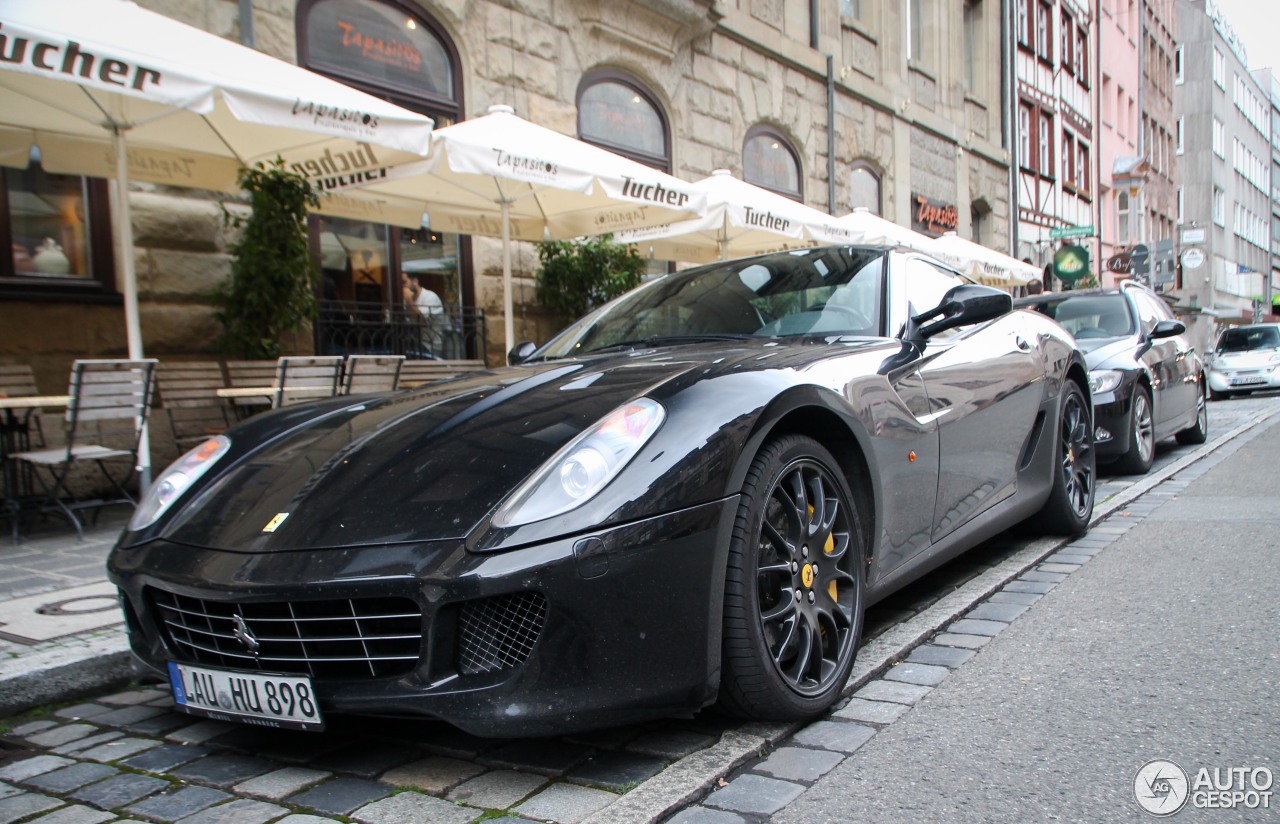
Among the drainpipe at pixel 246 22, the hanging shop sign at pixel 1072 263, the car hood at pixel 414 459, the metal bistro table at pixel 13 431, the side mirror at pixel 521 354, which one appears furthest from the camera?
the hanging shop sign at pixel 1072 263

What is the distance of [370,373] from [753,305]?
152 inches

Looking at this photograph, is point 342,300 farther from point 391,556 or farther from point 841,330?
point 391,556

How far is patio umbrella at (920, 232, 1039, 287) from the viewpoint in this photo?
13.2 meters

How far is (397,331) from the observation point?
8969 millimetres

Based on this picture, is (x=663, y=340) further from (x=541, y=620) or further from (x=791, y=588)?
(x=541, y=620)

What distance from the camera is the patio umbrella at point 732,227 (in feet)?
27.4

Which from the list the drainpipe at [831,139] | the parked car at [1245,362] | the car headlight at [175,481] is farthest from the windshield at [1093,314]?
the parked car at [1245,362]

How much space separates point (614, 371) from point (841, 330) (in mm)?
966

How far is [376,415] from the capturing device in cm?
292

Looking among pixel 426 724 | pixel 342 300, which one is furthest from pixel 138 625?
pixel 342 300

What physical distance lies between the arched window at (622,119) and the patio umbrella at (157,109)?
4988mm

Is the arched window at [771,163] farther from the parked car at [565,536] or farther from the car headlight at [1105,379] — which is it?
the parked car at [565,536]

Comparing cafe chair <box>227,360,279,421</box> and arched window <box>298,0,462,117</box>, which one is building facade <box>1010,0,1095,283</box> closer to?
arched window <box>298,0,462,117</box>

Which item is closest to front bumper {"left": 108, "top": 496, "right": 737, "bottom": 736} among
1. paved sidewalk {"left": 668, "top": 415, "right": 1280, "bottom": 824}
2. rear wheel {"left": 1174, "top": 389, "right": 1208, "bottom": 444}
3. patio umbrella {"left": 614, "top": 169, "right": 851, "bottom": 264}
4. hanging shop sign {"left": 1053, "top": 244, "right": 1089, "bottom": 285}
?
paved sidewalk {"left": 668, "top": 415, "right": 1280, "bottom": 824}
